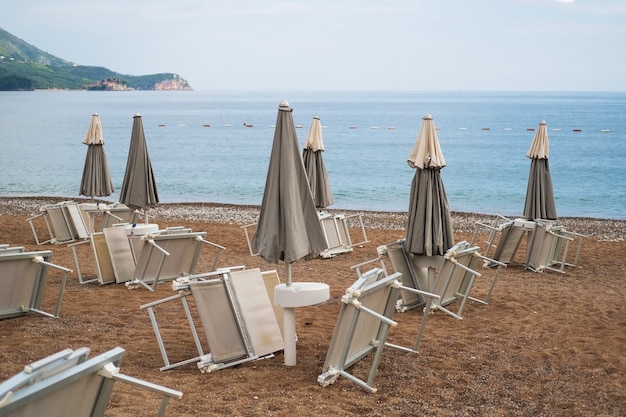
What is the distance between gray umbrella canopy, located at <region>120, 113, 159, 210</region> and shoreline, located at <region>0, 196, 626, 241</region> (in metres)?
5.07

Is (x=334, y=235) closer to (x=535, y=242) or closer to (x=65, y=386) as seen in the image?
(x=535, y=242)

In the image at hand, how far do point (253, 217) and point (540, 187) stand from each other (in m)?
8.07

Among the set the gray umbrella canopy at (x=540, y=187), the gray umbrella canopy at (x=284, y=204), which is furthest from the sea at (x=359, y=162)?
the gray umbrella canopy at (x=284, y=204)

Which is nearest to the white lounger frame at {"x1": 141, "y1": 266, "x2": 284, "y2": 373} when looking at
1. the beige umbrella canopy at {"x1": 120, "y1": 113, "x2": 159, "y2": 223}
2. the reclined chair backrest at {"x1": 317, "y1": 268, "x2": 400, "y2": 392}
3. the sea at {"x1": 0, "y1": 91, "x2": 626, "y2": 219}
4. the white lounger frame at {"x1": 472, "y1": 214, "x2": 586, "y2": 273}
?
the reclined chair backrest at {"x1": 317, "y1": 268, "x2": 400, "y2": 392}

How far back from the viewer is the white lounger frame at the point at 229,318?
627 centimetres

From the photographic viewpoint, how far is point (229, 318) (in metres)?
6.44

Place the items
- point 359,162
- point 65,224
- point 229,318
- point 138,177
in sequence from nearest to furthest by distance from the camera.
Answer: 1. point 229,318
2. point 138,177
3. point 65,224
4. point 359,162

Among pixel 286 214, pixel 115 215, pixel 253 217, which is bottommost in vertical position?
pixel 253 217

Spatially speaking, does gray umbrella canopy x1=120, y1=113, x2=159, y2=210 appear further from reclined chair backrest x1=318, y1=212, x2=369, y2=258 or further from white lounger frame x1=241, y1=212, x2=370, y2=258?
reclined chair backrest x1=318, y1=212, x2=369, y2=258

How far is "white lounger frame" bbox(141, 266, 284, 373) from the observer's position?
6273mm

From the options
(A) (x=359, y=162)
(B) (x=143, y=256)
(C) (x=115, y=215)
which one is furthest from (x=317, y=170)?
(A) (x=359, y=162)

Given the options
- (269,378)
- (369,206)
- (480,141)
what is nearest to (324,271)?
(269,378)

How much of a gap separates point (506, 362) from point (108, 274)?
552 centimetres

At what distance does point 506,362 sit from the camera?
21.8 ft
